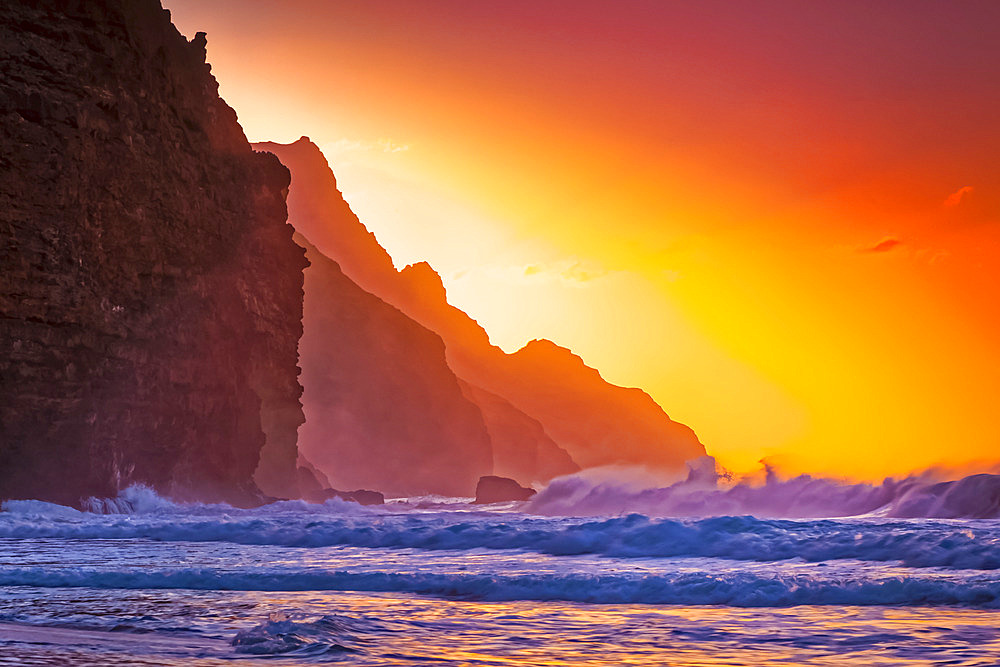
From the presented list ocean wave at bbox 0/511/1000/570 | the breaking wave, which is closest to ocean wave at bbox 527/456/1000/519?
the breaking wave

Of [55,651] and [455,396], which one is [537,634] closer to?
[55,651]

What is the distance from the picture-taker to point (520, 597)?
1040 cm

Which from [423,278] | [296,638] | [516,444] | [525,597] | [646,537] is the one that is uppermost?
[423,278]

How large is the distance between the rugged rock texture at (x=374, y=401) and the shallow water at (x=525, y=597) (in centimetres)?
10094

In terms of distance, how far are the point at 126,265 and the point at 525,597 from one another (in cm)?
3206

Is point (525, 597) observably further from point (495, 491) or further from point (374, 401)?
point (374, 401)

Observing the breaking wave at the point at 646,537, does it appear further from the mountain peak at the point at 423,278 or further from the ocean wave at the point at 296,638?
the mountain peak at the point at 423,278

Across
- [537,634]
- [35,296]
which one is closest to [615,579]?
[537,634]

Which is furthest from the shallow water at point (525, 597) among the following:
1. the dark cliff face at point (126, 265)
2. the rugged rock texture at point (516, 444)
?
the rugged rock texture at point (516, 444)

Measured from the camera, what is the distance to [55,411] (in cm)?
3344

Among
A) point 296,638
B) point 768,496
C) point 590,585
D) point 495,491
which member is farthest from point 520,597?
point 495,491

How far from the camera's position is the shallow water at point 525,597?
→ 685 centimetres

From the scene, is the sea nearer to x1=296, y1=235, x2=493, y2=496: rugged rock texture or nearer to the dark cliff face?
the dark cliff face

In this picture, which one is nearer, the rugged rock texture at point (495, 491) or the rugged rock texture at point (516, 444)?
the rugged rock texture at point (495, 491)
